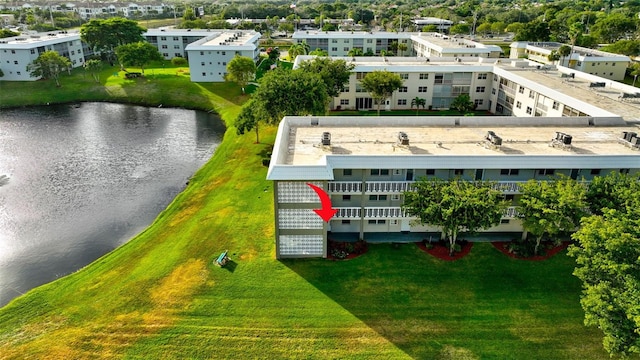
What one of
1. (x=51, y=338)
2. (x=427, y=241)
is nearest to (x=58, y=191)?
(x=51, y=338)

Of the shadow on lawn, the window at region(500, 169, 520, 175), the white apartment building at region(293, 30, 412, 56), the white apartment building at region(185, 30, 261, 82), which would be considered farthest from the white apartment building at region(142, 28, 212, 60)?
the shadow on lawn

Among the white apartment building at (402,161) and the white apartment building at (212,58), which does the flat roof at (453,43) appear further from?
the white apartment building at (402,161)

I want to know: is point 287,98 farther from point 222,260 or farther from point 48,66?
point 48,66

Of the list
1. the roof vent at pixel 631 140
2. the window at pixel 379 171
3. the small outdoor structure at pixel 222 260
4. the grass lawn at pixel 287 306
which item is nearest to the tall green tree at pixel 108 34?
the grass lawn at pixel 287 306

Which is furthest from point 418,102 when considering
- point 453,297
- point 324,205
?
point 453,297

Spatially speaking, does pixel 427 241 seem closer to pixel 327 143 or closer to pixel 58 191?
pixel 327 143
